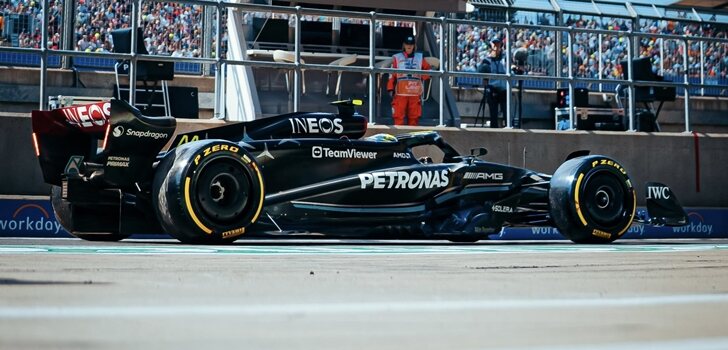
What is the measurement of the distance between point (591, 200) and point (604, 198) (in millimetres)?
218

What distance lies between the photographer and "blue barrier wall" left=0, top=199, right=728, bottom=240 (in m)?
11.2

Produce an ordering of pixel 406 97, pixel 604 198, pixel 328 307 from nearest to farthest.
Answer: pixel 328 307 < pixel 604 198 < pixel 406 97

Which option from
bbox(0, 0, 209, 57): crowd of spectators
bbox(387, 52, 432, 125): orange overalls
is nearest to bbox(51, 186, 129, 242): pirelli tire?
bbox(0, 0, 209, 57): crowd of spectators

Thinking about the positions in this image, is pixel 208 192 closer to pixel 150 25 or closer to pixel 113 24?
pixel 113 24

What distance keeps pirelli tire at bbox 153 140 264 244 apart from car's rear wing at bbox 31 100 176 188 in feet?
0.88

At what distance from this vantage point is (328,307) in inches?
142

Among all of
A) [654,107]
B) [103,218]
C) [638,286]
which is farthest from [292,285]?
[654,107]

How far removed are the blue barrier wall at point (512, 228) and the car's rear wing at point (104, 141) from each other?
2631 millimetres

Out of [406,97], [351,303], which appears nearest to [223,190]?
[351,303]

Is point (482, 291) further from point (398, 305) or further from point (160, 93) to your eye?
point (160, 93)

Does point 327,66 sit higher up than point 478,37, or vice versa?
point 478,37

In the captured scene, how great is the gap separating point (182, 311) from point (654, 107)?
58.8ft

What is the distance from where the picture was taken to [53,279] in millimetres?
4484

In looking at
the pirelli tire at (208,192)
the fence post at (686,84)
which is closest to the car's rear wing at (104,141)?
the pirelli tire at (208,192)
